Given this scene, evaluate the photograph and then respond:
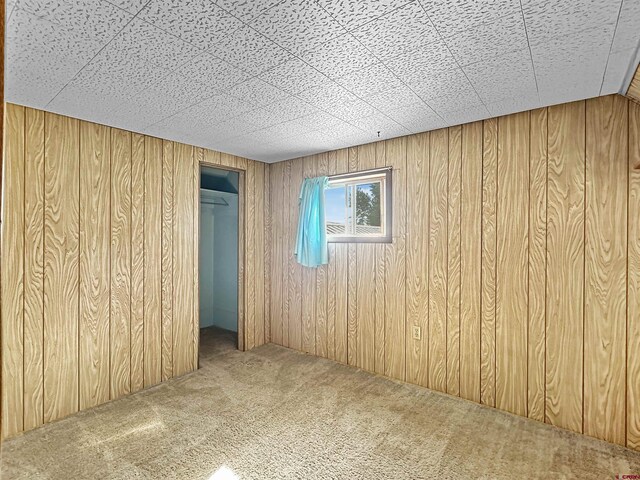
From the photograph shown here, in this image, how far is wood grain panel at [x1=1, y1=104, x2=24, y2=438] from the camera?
2.24m

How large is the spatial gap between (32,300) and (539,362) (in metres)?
3.50

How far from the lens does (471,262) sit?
2645mm

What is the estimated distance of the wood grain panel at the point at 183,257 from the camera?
315cm

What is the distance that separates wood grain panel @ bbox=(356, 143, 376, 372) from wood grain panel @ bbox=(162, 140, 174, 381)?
68.2 inches

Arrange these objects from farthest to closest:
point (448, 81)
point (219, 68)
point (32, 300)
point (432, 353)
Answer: point (432, 353) → point (32, 300) → point (448, 81) → point (219, 68)

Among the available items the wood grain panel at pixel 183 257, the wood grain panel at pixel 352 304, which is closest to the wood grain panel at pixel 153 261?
the wood grain panel at pixel 183 257

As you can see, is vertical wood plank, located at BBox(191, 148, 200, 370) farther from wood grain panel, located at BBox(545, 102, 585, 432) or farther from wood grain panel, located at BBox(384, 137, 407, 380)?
wood grain panel, located at BBox(545, 102, 585, 432)

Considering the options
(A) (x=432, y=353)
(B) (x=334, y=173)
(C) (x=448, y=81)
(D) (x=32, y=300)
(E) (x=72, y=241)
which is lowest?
(A) (x=432, y=353)

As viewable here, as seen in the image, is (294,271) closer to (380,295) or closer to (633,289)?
(380,295)

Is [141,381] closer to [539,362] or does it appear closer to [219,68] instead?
[219,68]

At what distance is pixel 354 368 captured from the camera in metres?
3.31

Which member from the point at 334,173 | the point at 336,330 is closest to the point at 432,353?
the point at 336,330

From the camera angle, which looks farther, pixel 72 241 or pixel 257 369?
pixel 257 369

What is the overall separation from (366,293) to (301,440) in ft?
4.65
